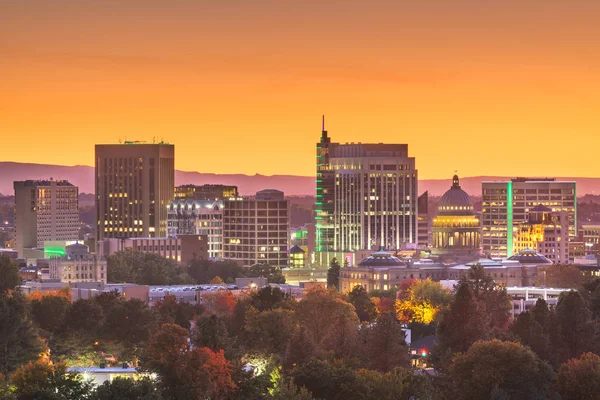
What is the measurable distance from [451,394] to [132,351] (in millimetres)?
29737

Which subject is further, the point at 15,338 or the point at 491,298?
the point at 491,298

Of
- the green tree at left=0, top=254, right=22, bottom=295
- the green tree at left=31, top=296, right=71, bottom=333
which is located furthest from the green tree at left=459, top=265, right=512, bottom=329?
the green tree at left=0, top=254, right=22, bottom=295

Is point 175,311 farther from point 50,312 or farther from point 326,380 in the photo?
point 326,380

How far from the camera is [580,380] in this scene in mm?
130875

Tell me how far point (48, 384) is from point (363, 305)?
75.3 metres

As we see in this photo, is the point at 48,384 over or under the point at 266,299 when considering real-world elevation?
under

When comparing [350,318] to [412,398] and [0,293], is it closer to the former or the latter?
[0,293]

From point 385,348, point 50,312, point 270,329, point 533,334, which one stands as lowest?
point 385,348

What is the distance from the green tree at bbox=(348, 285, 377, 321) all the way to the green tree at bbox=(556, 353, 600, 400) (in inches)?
2194

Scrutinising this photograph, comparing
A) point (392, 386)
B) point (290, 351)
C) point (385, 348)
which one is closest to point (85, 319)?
point (290, 351)

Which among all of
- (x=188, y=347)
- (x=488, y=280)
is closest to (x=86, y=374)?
(x=188, y=347)

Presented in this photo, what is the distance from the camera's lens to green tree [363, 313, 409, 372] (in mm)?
141250

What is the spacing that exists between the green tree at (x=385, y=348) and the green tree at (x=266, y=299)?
106ft

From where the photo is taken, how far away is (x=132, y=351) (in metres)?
154
